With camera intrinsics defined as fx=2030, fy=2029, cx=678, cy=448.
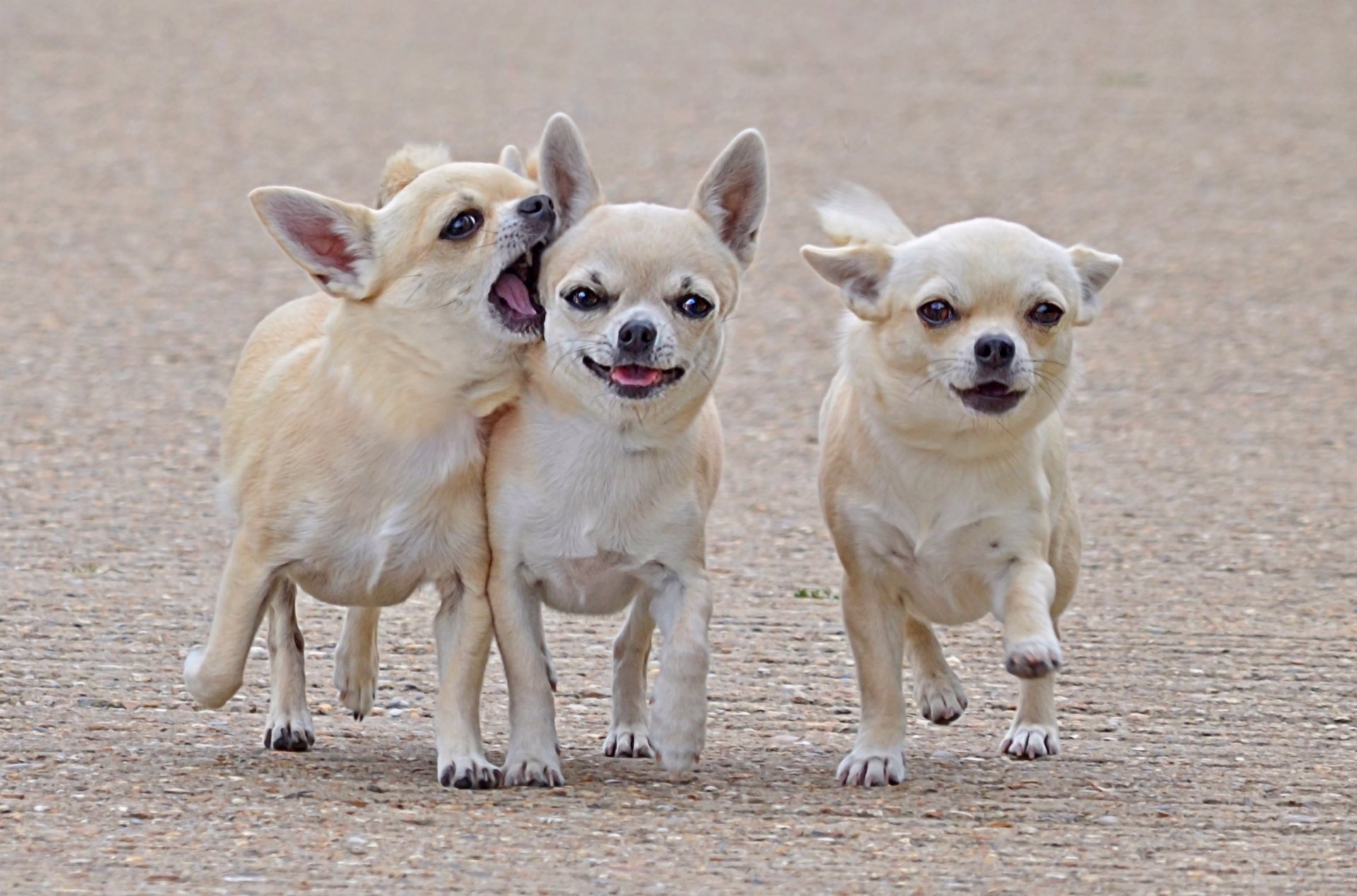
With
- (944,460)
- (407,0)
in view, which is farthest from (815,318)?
(407,0)

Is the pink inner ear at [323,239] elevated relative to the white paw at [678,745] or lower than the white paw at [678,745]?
elevated

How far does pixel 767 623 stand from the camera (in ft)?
24.9

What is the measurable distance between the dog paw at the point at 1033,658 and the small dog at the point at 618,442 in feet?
2.64

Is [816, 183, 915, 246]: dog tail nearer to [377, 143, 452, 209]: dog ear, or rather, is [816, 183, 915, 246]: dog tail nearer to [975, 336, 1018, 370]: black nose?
[975, 336, 1018, 370]: black nose

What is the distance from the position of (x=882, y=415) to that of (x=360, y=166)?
36.0ft

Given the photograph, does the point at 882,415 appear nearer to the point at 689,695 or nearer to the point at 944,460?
the point at 944,460

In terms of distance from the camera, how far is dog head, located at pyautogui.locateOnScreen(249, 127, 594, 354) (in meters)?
5.51

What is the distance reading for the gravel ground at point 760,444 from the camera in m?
4.92

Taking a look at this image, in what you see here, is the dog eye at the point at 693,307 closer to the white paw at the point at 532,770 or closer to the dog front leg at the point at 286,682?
the white paw at the point at 532,770

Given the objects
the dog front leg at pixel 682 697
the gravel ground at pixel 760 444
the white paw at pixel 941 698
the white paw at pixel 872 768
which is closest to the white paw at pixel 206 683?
the gravel ground at pixel 760 444

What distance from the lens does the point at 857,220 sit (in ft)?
21.2

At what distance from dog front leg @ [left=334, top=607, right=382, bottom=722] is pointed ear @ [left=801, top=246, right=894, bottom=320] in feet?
5.48

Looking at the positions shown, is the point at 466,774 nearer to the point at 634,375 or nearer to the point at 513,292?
the point at 634,375

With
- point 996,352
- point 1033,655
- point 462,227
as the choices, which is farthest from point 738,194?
point 1033,655
